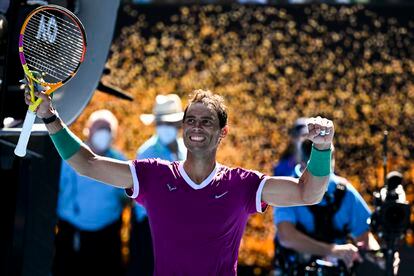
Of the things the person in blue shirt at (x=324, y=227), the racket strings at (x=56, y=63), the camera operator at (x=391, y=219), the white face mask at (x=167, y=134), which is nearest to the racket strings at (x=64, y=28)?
the racket strings at (x=56, y=63)

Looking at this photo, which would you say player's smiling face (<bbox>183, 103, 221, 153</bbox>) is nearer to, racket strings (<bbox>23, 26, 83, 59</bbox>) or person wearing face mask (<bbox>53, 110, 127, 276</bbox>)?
racket strings (<bbox>23, 26, 83, 59</bbox>)

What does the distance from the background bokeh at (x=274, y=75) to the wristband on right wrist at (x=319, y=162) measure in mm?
4247

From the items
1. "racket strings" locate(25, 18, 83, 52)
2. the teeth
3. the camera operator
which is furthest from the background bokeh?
the teeth

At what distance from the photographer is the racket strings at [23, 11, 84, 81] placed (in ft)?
13.7

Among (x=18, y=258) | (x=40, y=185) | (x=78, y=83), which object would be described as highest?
(x=78, y=83)

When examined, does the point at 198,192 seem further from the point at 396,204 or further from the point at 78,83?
the point at 396,204

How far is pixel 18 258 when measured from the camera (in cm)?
488

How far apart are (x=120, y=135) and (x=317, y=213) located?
3.04 meters

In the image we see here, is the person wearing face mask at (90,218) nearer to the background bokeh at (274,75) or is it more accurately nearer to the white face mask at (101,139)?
the white face mask at (101,139)

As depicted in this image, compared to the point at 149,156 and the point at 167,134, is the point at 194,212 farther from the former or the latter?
the point at 167,134

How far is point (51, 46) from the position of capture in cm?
432

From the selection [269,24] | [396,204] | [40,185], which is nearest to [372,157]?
[269,24]

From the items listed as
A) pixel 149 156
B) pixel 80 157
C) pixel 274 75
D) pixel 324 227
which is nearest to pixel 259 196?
pixel 80 157

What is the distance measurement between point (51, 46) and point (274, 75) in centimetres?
421
